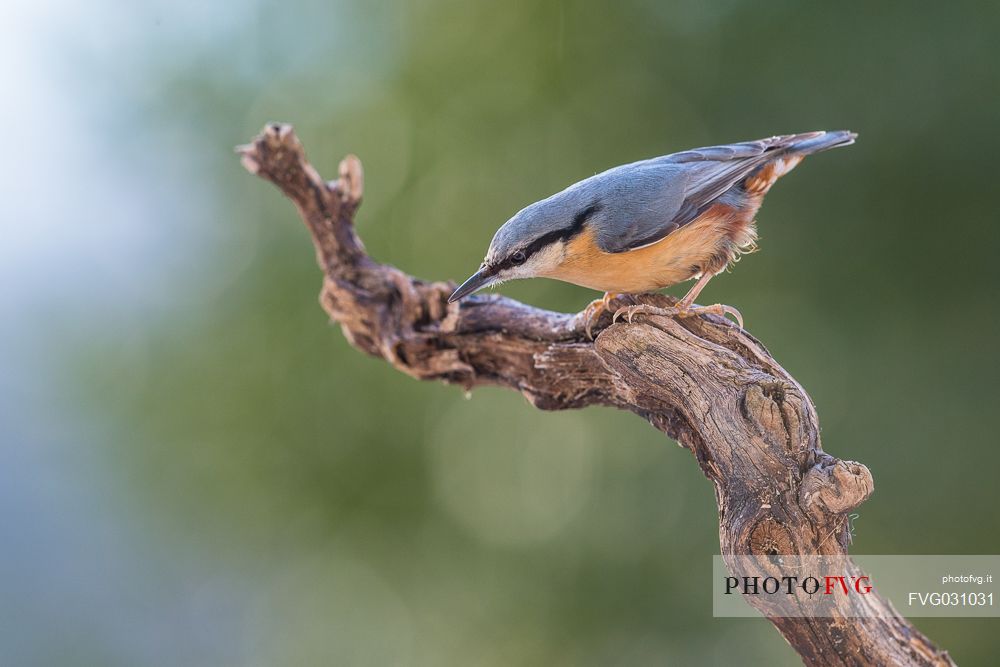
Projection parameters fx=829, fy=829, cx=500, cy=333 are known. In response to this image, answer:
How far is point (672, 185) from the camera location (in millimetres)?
1963

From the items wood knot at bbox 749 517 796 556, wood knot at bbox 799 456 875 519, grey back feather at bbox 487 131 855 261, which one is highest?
grey back feather at bbox 487 131 855 261

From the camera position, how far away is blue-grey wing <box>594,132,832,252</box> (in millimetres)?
1895

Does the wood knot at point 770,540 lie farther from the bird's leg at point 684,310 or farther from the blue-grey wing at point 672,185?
the blue-grey wing at point 672,185

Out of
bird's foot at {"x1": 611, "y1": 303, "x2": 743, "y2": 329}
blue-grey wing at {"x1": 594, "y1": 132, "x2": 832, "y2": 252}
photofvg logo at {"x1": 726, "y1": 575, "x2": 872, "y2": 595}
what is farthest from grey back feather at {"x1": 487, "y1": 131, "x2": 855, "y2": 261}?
photofvg logo at {"x1": 726, "y1": 575, "x2": 872, "y2": 595}

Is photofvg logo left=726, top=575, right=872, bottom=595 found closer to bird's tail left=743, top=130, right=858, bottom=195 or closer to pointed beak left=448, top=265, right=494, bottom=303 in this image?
pointed beak left=448, top=265, right=494, bottom=303

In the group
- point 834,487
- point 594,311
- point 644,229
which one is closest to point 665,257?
point 644,229

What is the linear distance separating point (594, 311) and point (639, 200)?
302mm

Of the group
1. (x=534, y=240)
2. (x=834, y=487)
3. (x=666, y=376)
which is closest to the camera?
(x=834, y=487)

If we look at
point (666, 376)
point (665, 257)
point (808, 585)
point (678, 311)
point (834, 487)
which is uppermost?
point (665, 257)

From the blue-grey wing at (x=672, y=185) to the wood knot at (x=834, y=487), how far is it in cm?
64

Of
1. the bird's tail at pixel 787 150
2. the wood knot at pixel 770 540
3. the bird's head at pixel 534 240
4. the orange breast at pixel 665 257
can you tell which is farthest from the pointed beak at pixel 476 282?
the wood knot at pixel 770 540

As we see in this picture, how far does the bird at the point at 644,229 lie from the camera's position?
1.90 m

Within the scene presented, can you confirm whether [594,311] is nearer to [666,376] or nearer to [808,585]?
[666,376]

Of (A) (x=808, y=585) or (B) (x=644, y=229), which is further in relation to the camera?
(B) (x=644, y=229)
